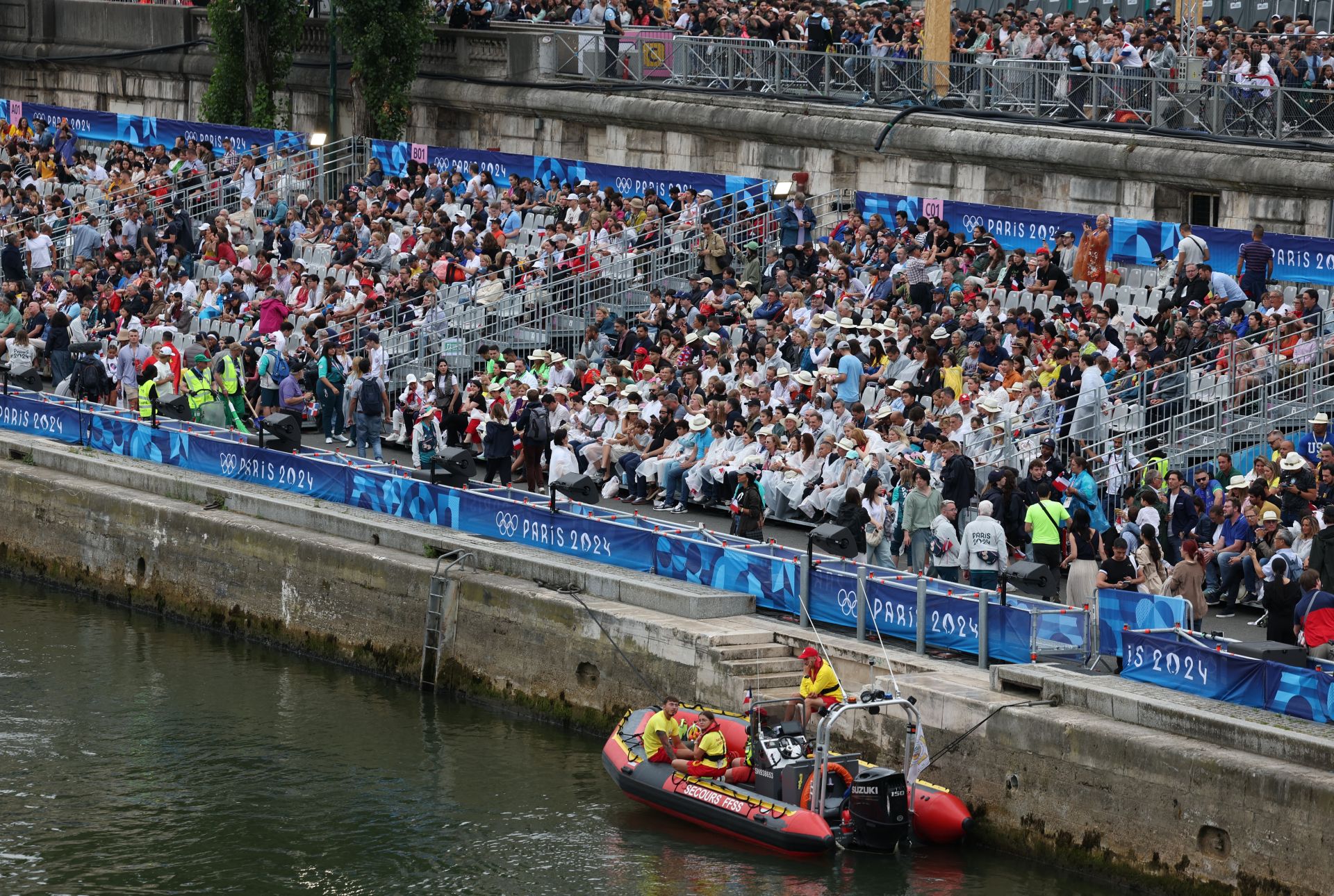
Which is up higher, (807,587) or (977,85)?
(977,85)

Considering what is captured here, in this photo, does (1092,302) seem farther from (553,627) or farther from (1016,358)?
(553,627)

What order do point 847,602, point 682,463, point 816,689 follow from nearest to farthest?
1. point 816,689
2. point 847,602
3. point 682,463

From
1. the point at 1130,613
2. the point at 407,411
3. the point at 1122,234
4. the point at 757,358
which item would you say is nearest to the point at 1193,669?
the point at 1130,613

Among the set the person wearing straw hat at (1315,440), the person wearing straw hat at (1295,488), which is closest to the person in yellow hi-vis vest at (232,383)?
the person wearing straw hat at (1315,440)

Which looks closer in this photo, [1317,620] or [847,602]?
[1317,620]

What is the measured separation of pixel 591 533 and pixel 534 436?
3.66 m

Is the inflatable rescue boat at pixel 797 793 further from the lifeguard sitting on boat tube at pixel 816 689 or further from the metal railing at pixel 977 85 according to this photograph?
the metal railing at pixel 977 85

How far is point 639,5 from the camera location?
4212 centimetres

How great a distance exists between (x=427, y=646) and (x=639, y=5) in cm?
1986

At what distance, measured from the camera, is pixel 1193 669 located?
1930cm

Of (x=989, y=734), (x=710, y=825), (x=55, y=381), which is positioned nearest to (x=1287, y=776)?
(x=989, y=734)

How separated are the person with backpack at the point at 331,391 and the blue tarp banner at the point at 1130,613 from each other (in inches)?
578

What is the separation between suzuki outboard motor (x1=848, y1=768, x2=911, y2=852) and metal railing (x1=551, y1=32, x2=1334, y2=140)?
13.8 m

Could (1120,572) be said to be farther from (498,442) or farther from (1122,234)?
(498,442)
